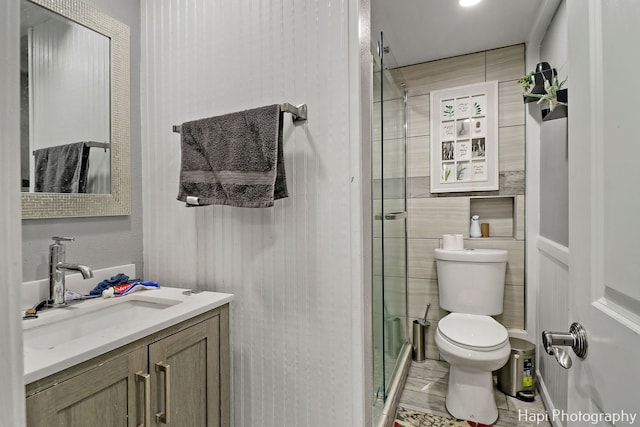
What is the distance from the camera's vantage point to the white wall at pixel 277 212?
117cm

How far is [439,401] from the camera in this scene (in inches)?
76.7

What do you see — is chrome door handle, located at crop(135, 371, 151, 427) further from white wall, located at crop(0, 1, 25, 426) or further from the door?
the door

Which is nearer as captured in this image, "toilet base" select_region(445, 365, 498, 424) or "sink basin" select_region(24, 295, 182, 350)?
"sink basin" select_region(24, 295, 182, 350)

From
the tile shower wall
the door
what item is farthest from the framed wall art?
the door

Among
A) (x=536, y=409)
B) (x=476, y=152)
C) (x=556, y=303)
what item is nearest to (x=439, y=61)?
(x=476, y=152)

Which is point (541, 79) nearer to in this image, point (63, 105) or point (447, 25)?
point (447, 25)

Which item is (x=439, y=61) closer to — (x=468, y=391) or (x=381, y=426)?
(x=468, y=391)

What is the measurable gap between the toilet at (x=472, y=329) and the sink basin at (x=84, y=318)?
145cm

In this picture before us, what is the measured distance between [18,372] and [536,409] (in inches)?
93.2

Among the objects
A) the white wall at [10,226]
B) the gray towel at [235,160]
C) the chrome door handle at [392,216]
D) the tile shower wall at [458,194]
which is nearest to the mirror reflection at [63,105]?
the gray towel at [235,160]

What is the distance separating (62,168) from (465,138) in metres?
2.32

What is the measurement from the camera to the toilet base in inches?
69.3

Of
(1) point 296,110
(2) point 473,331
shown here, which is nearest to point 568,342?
(1) point 296,110

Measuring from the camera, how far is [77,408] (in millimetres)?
794
